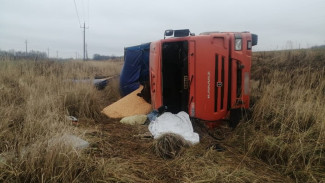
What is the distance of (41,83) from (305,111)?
4.97 metres

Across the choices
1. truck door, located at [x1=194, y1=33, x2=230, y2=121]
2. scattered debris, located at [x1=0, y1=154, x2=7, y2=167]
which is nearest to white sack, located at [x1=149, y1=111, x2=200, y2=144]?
truck door, located at [x1=194, y1=33, x2=230, y2=121]

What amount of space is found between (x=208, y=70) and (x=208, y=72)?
0.10 feet

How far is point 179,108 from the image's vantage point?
153 inches

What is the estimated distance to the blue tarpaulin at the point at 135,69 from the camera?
675cm

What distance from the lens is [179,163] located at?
8.41 feet

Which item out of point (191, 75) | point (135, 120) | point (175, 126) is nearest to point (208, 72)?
point (191, 75)

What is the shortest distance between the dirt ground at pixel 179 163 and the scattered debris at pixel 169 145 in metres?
0.07

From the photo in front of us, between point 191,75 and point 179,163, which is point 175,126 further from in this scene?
point 179,163

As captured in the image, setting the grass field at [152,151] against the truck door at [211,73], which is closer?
the grass field at [152,151]

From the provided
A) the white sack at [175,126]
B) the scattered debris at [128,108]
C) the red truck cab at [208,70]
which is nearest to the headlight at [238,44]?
the red truck cab at [208,70]

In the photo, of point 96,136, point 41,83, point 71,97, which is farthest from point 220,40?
point 41,83

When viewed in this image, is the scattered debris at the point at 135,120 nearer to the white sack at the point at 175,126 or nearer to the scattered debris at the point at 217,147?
the white sack at the point at 175,126

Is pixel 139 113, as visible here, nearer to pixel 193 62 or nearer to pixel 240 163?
pixel 193 62

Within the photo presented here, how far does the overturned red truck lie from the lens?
348 centimetres
